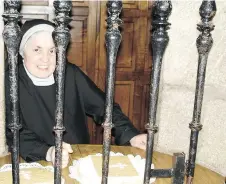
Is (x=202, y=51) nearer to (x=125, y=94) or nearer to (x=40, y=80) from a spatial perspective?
(x=40, y=80)

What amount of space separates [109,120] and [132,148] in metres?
0.95

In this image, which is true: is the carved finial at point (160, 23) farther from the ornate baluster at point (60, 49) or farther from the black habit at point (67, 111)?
the black habit at point (67, 111)

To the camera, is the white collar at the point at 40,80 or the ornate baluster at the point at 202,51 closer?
the ornate baluster at the point at 202,51

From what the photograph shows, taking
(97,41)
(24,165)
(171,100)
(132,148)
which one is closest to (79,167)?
(24,165)

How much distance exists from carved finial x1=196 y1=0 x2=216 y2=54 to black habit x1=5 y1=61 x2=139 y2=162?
1.35 meters

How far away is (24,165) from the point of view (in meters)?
1.60

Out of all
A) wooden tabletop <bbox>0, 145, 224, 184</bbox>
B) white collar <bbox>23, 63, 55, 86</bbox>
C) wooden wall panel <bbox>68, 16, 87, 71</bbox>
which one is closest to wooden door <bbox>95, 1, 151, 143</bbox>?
wooden wall panel <bbox>68, 16, 87, 71</bbox>

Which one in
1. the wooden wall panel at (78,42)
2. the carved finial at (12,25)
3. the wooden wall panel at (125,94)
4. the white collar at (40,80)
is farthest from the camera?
the wooden wall panel at (125,94)

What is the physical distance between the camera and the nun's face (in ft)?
8.22

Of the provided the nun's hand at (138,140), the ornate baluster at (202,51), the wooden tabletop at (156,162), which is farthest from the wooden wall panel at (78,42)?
the ornate baluster at (202,51)

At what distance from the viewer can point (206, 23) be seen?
3.15 ft

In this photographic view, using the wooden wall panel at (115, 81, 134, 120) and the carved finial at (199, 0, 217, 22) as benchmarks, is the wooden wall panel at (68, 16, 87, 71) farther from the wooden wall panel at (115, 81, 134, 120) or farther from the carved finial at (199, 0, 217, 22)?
the carved finial at (199, 0, 217, 22)

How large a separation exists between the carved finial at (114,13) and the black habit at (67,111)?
135 centimetres

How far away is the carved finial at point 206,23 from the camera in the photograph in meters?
0.95
